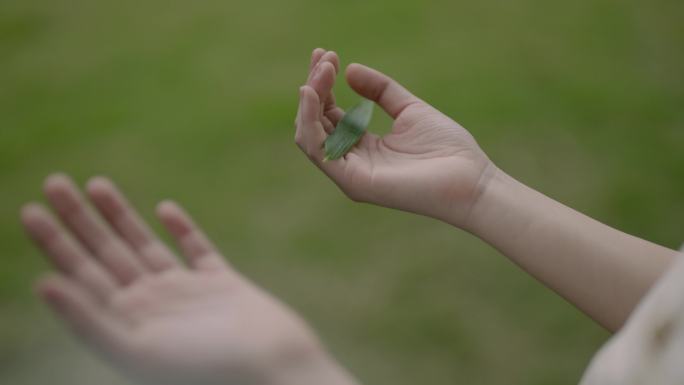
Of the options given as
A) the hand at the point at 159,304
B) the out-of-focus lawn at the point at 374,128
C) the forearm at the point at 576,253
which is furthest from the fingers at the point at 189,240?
the out-of-focus lawn at the point at 374,128

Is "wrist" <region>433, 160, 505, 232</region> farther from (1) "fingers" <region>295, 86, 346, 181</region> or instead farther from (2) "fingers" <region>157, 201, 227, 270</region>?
(2) "fingers" <region>157, 201, 227, 270</region>

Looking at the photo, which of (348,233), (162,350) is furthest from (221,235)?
(162,350)

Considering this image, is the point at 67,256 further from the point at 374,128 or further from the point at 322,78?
the point at 374,128

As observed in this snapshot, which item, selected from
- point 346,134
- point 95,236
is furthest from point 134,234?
point 346,134

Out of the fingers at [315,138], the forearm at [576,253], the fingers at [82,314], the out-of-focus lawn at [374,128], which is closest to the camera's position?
the fingers at [82,314]

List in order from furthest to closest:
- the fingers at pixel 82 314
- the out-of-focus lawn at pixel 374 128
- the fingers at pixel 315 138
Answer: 1. the out-of-focus lawn at pixel 374 128
2. the fingers at pixel 315 138
3. the fingers at pixel 82 314

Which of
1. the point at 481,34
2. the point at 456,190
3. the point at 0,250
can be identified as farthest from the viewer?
the point at 481,34

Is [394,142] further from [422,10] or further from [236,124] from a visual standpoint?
[422,10]

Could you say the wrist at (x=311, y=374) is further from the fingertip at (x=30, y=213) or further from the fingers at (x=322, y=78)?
the fingers at (x=322, y=78)
